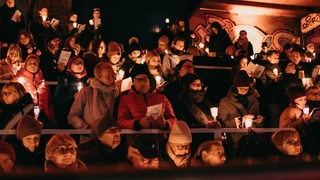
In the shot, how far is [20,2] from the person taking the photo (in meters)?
12.6

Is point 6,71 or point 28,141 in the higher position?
point 6,71

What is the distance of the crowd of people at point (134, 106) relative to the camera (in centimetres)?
467

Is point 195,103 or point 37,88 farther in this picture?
point 195,103

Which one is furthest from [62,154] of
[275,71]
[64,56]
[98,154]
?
[275,71]

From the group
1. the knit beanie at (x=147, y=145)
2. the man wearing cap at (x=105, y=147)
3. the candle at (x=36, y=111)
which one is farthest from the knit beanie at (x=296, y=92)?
the candle at (x=36, y=111)

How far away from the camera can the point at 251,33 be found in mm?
14047

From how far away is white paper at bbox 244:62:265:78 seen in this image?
8227 millimetres

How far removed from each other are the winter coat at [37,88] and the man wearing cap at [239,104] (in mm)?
2478

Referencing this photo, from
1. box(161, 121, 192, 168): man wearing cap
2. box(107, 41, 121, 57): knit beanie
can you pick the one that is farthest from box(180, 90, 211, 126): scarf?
box(107, 41, 121, 57): knit beanie

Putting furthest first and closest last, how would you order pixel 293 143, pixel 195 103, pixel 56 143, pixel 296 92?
pixel 296 92, pixel 195 103, pixel 293 143, pixel 56 143

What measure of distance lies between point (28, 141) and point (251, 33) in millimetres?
10579

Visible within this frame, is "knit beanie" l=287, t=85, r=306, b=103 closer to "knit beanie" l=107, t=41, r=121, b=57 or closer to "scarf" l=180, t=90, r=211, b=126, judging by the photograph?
"scarf" l=180, t=90, r=211, b=126

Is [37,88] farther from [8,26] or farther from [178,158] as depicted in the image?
[8,26]

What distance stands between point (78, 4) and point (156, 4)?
3.83m
